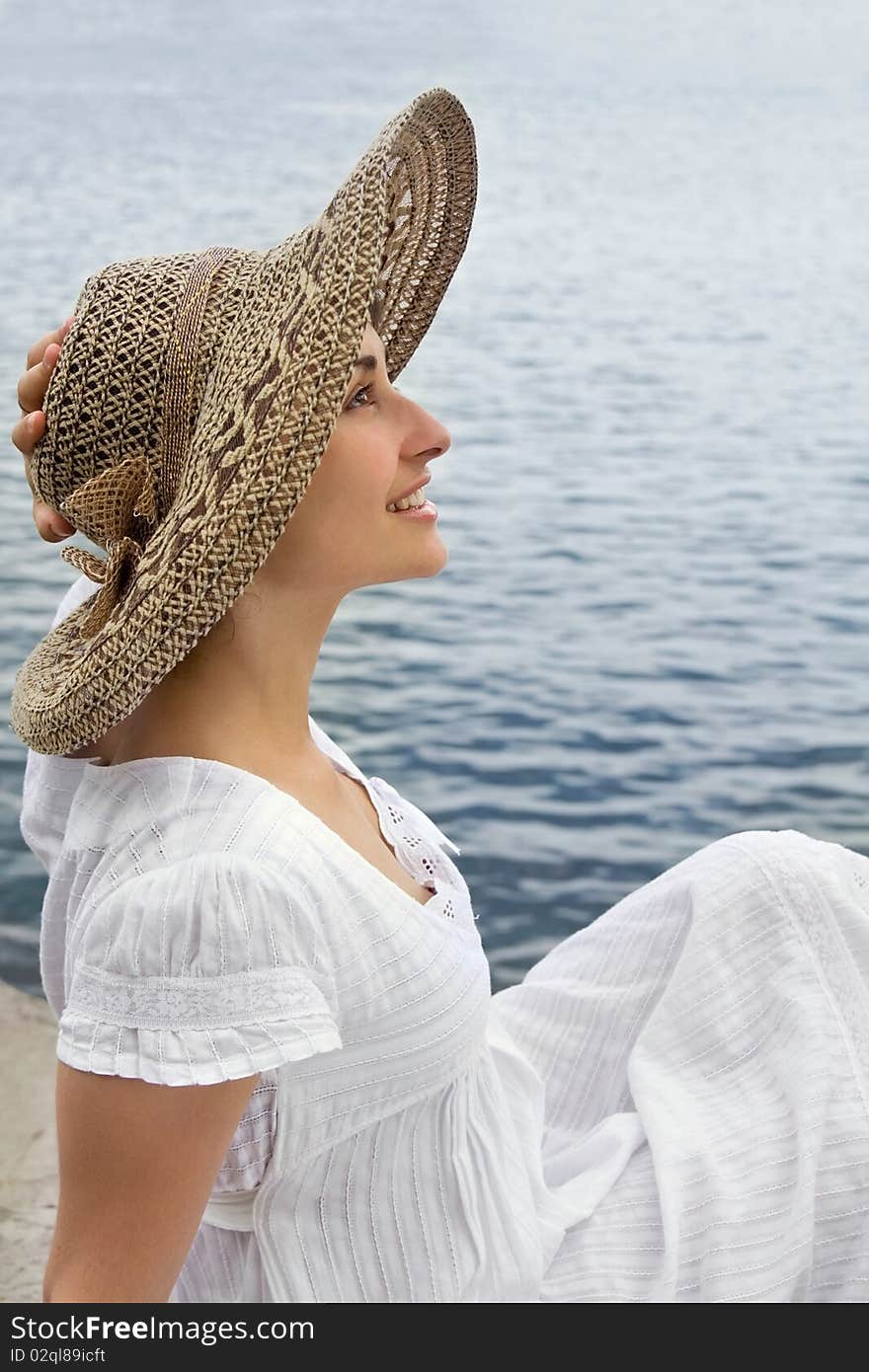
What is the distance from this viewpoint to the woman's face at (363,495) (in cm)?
171

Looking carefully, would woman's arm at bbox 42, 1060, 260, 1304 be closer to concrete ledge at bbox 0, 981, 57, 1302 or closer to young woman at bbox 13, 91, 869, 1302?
young woman at bbox 13, 91, 869, 1302

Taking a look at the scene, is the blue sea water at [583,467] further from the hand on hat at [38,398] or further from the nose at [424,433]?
the nose at [424,433]

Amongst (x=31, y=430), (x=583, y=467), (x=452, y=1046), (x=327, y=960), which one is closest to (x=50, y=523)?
(x=31, y=430)

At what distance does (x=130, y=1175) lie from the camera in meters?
1.51

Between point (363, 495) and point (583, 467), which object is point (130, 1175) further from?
point (583, 467)

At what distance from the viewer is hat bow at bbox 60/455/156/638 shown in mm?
1721

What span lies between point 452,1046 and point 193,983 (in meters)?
0.33

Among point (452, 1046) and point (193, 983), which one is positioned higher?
point (193, 983)

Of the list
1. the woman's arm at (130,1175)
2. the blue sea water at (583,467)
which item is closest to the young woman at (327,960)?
the woman's arm at (130,1175)

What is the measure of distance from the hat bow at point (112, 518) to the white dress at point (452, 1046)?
0.18 meters

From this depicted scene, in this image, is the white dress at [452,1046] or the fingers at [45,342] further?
the fingers at [45,342]

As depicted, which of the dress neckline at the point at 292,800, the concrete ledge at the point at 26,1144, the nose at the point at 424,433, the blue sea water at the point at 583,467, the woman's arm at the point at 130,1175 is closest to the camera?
the woman's arm at the point at 130,1175

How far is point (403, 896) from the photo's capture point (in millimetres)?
1720

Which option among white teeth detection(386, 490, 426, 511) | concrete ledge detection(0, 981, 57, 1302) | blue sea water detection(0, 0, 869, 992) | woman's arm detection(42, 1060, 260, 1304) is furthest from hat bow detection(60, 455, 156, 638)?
blue sea water detection(0, 0, 869, 992)
